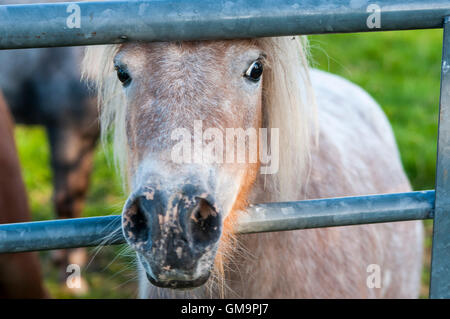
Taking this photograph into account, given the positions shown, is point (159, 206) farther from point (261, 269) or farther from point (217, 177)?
point (261, 269)

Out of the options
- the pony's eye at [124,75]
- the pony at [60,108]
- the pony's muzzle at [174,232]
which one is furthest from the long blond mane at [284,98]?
the pony at [60,108]

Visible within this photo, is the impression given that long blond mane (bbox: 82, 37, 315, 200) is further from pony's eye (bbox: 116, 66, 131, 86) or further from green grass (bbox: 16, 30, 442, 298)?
green grass (bbox: 16, 30, 442, 298)

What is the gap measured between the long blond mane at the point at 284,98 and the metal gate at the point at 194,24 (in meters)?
0.41

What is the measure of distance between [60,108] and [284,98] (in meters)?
3.13

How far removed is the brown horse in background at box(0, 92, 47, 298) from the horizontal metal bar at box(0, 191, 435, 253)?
1.48 meters

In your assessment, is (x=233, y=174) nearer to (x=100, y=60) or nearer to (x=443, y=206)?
(x=443, y=206)

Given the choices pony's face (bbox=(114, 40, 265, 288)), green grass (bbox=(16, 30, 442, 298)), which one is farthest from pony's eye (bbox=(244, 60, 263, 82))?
green grass (bbox=(16, 30, 442, 298))

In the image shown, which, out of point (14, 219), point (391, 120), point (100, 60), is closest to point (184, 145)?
point (100, 60)

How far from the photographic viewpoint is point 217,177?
1356 millimetres

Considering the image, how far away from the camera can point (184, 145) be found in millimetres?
1281

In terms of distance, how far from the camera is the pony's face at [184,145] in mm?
1216
